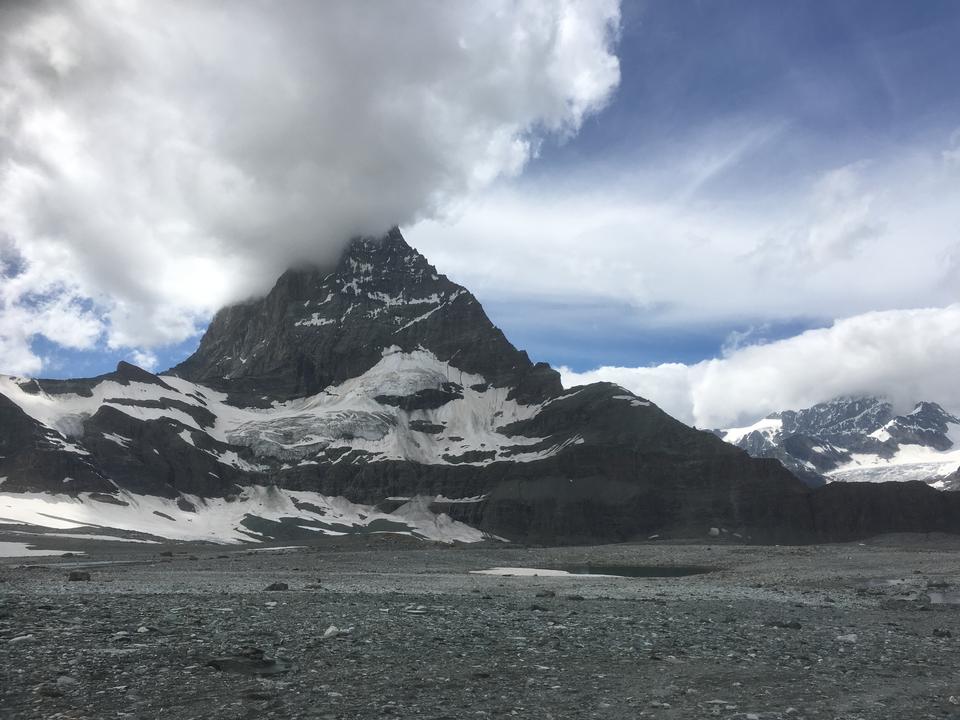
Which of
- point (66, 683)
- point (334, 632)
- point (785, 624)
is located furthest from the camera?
point (785, 624)

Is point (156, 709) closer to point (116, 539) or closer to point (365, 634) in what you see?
point (365, 634)

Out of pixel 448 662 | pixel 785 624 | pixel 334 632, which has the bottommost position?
pixel 785 624

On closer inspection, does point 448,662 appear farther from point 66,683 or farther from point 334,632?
point 66,683

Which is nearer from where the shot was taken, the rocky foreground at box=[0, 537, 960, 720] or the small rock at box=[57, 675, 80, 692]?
the small rock at box=[57, 675, 80, 692]

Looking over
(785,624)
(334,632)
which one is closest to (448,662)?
(334,632)

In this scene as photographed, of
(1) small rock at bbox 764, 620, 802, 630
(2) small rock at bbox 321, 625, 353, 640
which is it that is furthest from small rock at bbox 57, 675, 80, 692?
(1) small rock at bbox 764, 620, 802, 630

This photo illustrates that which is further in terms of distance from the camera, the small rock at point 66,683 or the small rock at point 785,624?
the small rock at point 785,624

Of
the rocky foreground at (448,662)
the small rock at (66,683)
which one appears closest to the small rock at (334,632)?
the rocky foreground at (448,662)

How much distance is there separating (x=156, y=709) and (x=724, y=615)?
2025 centimetres

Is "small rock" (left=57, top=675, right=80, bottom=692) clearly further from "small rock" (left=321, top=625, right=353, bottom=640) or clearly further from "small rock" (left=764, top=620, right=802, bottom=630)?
"small rock" (left=764, top=620, right=802, bottom=630)

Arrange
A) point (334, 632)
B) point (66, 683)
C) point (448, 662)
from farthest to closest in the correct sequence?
point (334, 632), point (448, 662), point (66, 683)

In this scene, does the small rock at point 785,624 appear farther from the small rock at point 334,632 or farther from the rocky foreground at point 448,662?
the small rock at point 334,632

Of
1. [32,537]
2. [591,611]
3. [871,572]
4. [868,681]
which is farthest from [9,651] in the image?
[32,537]

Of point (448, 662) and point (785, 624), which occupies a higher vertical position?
point (448, 662)
